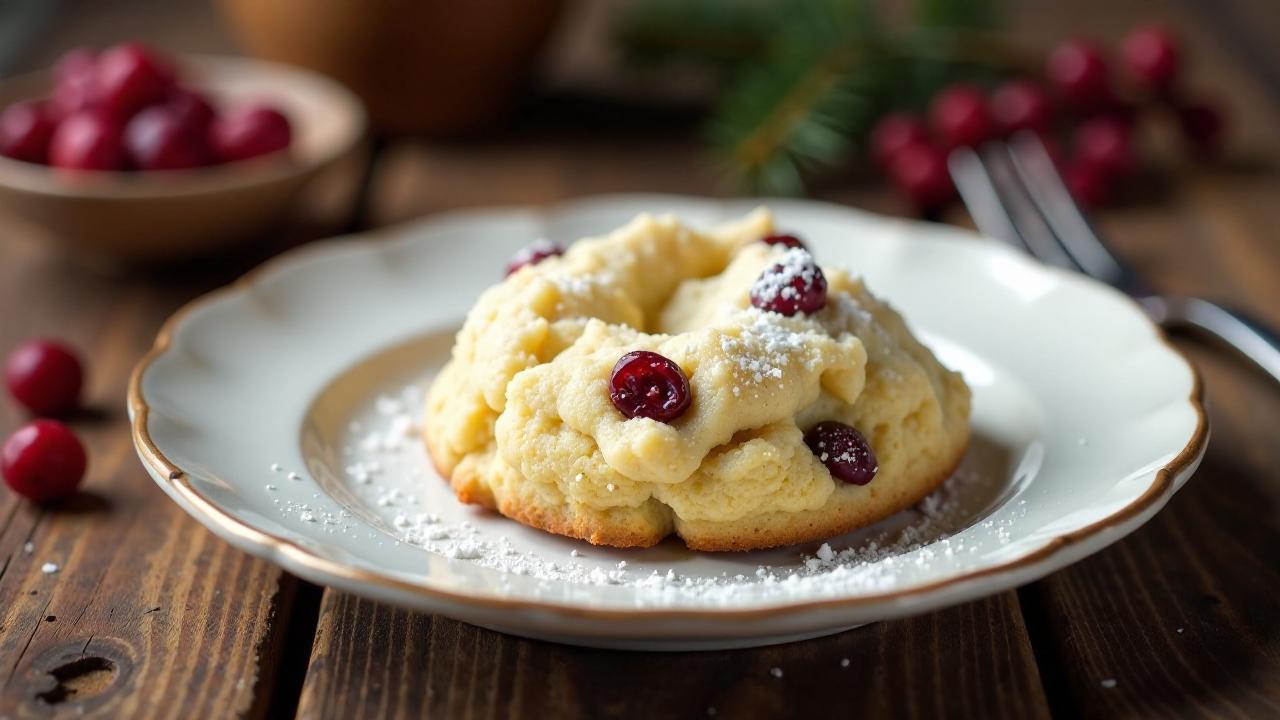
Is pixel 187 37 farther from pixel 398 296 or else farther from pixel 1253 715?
pixel 1253 715

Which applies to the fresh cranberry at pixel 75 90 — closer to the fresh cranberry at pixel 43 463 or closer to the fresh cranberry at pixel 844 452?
the fresh cranberry at pixel 43 463

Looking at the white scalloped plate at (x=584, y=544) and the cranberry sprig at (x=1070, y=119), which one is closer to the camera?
the white scalloped plate at (x=584, y=544)

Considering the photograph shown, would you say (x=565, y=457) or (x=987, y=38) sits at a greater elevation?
(x=565, y=457)

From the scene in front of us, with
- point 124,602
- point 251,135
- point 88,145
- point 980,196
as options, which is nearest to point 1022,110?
point 980,196

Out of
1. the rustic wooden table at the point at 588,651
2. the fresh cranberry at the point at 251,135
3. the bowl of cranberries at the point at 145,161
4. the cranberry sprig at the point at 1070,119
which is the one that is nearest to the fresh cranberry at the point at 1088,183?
the cranberry sprig at the point at 1070,119

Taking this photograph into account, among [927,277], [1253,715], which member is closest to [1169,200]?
[927,277]

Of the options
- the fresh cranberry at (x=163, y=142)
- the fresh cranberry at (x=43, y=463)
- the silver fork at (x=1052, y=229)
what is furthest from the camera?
the fresh cranberry at (x=163, y=142)

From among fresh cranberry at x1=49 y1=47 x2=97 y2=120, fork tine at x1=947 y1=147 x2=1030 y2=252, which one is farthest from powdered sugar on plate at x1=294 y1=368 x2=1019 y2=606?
fresh cranberry at x1=49 y1=47 x2=97 y2=120
